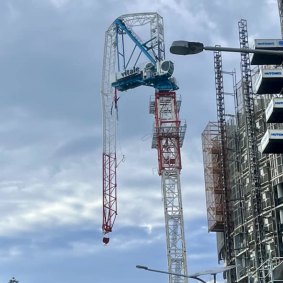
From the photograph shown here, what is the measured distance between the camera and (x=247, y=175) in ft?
295

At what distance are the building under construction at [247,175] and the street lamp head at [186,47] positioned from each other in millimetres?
47299

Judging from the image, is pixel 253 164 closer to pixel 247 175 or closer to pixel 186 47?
pixel 247 175

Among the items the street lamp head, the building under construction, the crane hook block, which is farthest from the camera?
the crane hook block

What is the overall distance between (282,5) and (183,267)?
4460 centimetres

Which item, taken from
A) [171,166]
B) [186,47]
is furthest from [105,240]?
[186,47]

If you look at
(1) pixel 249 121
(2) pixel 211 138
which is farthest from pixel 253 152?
(2) pixel 211 138

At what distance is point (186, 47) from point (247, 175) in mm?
71733

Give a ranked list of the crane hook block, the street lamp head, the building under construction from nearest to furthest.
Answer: the street lamp head → the building under construction → the crane hook block

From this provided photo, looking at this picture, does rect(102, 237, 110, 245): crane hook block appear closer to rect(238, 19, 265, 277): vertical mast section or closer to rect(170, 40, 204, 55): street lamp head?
rect(238, 19, 265, 277): vertical mast section

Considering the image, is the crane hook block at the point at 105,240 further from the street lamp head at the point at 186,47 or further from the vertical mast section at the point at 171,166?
the street lamp head at the point at 186,47

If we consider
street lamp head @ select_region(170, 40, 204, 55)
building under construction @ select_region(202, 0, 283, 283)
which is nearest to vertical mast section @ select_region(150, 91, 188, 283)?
building under construction @ select_region(202, 0, 283, 283)

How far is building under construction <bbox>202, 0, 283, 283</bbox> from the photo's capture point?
72.7 metres

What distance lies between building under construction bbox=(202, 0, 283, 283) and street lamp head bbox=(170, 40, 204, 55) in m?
47.3

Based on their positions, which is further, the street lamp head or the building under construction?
the building under construction
